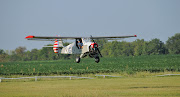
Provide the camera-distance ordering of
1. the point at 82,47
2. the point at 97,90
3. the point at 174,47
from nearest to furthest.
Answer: the point at 82,47 → the point at 97,90 → the point at 174,47

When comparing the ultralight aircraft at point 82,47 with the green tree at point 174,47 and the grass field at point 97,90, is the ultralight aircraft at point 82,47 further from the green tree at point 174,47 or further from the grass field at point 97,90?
the green tree at point 174,47

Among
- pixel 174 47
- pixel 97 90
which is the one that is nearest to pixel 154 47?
pixel 174 47

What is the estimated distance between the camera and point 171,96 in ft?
137

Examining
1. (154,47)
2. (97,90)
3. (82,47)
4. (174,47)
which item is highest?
(174,47)

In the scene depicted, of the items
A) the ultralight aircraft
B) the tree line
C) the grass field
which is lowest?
the grass field

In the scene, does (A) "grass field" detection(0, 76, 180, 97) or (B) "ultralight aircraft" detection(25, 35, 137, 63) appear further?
(A) "grass field" detection(0, 76, 180, 97)

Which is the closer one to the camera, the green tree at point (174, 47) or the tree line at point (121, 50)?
the tree line at point (121, 50)

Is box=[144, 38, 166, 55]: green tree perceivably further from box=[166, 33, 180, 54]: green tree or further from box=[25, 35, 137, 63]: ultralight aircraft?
box=[25, 35, 137, 63]: ultralight aircraft

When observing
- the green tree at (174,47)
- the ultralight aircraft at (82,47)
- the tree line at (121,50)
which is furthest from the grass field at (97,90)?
the green tree at (174,47)

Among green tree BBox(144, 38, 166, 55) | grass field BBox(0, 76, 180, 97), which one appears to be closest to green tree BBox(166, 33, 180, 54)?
green tree BBox(144, 38, 166, 55)

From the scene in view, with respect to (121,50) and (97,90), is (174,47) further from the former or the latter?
(97,90)

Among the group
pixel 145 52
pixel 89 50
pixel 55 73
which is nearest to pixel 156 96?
pixel 89 50

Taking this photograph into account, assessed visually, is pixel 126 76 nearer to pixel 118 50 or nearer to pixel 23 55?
pixel 118 50

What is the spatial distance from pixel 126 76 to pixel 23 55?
4958 inches
